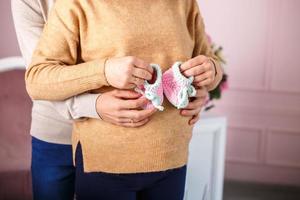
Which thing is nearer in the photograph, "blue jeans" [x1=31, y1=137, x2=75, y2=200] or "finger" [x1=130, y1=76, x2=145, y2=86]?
"finger" [x1=130, y1=76, x2=145, y2=86]

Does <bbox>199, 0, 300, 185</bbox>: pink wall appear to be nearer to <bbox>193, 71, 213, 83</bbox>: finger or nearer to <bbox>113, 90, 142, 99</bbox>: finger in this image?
<bbox>193, 71, 213, 83</bbox>: finger

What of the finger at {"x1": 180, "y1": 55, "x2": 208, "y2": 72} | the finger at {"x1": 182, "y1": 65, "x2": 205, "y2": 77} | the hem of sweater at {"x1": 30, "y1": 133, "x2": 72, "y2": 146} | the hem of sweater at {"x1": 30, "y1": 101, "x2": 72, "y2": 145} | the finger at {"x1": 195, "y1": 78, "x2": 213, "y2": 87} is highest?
the finger at {"x1": 180, "y1": 55, "x2": 208, "y2": 72}

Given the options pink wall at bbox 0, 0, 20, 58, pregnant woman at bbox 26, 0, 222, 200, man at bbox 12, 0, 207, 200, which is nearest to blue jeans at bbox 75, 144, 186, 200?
pregnant woman at bbox 26, 0, 222, 200

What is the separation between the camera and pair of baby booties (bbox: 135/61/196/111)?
0.79m

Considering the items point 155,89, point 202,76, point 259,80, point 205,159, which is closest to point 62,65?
point 155,89

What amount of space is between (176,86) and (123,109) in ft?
0.40

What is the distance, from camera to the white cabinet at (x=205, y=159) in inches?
65.6

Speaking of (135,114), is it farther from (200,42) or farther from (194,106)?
(200,42)

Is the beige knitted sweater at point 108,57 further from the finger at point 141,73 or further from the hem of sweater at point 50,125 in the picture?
the hem of sweater at point 50,125

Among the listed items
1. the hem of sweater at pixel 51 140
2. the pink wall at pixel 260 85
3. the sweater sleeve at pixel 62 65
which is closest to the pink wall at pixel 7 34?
the pink wall at pixel 260 85

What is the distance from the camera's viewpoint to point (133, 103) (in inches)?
31.9

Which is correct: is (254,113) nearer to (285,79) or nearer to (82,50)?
(285,79)

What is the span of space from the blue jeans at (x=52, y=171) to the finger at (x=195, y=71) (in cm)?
44

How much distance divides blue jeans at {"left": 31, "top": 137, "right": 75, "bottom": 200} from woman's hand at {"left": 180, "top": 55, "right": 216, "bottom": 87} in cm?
44
